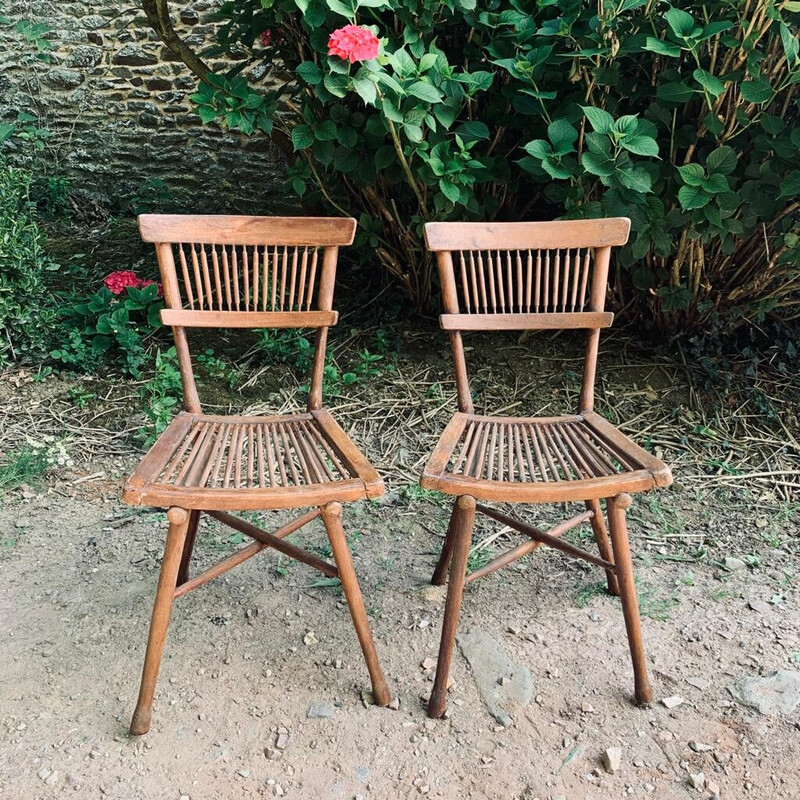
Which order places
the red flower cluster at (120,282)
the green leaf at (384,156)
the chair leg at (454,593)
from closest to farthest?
the chair leg at (454,593) < the green leaf at (384,156) < the red flower cluster at (120,282)

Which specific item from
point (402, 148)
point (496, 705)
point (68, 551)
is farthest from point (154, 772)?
point (402, 148)

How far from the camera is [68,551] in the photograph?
7.47 feet

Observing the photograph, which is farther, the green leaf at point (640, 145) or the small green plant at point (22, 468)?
the small green plant at point (22, 468)

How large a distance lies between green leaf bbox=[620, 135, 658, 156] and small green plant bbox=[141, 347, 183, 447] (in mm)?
1794

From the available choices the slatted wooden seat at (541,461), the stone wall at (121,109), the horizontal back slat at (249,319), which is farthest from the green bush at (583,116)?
the stone wall at (121,109)

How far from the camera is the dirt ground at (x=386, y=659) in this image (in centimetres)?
152

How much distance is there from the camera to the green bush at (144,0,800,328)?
6.97ft

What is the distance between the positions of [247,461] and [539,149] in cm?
137

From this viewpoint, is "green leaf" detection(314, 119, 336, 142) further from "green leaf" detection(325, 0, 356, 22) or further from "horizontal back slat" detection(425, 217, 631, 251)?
"horizontal back slat" detection(425, 217, 631, 251)

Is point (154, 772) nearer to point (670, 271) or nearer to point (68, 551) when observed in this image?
point (68, 551)

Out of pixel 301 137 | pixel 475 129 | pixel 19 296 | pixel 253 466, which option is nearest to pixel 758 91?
pixel 475 129

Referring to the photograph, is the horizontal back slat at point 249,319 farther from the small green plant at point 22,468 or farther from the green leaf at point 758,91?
the green leaf at point 758,91

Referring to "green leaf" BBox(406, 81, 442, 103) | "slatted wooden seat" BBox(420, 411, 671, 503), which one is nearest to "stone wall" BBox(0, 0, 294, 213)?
"green leaf" BBox(406, 81, 442, 103)

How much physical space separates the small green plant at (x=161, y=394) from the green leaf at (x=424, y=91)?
137 centimetres
